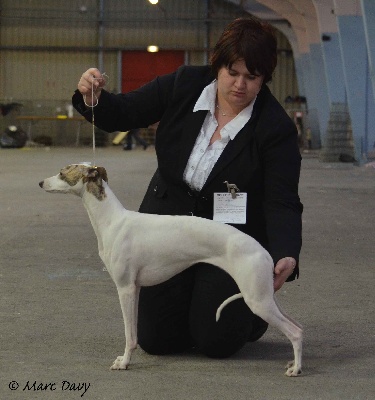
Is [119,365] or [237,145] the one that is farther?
[237,145]

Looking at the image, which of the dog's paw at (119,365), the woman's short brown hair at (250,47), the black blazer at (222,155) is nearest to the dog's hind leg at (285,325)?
the black blazer at (222,155)

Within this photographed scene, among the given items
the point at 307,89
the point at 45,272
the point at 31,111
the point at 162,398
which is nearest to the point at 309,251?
the point at 45,272

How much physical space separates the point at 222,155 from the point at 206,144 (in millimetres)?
117

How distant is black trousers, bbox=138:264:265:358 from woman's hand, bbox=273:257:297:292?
1.38 ft

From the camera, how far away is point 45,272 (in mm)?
8281

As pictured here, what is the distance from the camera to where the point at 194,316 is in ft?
17.7

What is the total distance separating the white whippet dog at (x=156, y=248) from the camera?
4812 mm

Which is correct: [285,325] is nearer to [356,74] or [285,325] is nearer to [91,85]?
[91,85]

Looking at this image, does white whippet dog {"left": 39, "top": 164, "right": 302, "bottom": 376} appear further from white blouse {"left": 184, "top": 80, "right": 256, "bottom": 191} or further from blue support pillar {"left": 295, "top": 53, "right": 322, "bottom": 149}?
blue support pillar {"left": 295, "top": 53, "right": 322, "bottom": 149}

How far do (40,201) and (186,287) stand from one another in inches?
377

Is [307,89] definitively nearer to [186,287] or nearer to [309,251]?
[309,251]

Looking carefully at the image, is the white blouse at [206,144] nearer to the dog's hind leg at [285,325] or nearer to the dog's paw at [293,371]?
the dog's hind leg at [285,325]

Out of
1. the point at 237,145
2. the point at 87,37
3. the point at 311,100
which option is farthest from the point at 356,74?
the point at 87,37

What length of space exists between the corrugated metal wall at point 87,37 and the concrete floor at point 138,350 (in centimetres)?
3142
